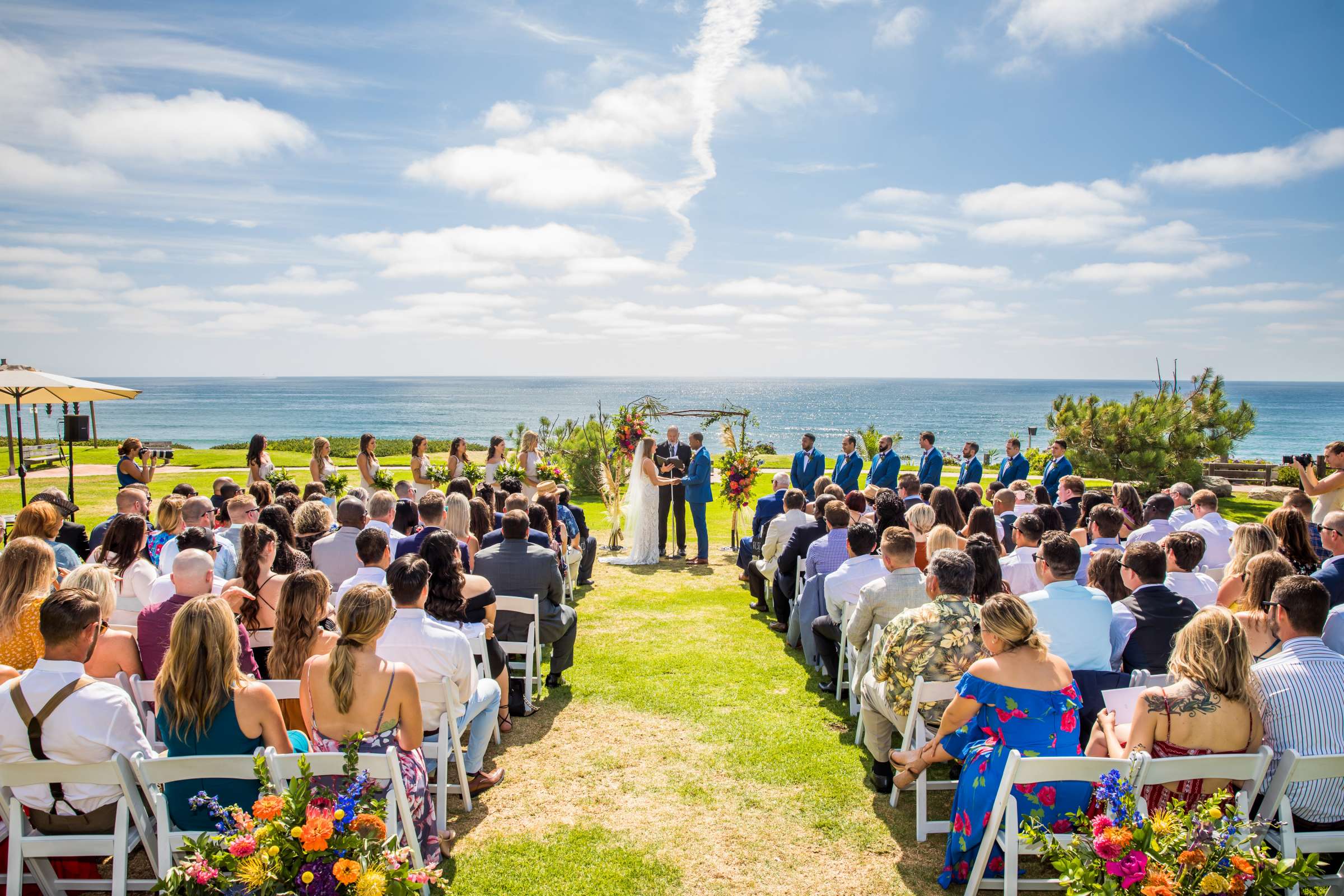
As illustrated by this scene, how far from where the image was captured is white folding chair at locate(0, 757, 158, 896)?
3.09 metres

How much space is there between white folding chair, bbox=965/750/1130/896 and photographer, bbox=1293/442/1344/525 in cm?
741

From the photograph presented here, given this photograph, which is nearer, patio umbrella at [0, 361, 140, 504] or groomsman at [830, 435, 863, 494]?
patio umbrella at [0, 361, 140, 504]

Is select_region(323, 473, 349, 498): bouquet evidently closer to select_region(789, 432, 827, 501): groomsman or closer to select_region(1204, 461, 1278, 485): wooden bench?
select_region(789, 432, 827, 501): groomsman

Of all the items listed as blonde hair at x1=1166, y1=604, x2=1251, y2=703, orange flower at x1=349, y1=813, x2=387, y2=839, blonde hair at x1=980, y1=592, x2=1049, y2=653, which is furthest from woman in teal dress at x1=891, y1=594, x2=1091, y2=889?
orange flower at x1=349, y1=813, x2=387, y2=839

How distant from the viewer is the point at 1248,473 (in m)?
22.1

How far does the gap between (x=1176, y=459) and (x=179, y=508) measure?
19197mm

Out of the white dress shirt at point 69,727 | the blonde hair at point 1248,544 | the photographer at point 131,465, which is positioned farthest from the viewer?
the photographer at point 131,465

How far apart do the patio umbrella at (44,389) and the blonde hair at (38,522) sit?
609cm

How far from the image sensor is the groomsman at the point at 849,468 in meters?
12.4

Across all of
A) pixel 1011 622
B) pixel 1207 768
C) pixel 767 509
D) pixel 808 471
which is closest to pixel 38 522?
pixel 1011 622

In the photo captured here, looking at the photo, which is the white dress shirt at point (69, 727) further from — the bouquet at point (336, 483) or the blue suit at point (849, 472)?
the blue suit at point (849, 472)

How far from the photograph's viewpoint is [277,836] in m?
2.86

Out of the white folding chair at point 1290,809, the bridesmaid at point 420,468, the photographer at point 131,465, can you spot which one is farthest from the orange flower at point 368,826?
the photographer at point 131,465

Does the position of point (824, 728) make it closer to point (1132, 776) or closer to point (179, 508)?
point (1132, 776)
